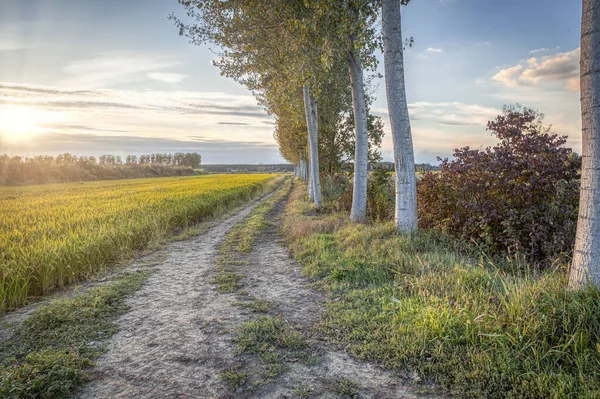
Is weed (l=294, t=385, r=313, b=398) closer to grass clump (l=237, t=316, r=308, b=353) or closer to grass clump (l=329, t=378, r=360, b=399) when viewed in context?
grass clump (l=329, t=378, r=360, b=399)

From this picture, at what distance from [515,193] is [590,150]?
10.9ft

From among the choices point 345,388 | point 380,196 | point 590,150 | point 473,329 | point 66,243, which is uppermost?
point 590,150

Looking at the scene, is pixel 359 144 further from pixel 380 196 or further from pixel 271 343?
pixel 271 343

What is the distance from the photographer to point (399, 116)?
Result: 818cm

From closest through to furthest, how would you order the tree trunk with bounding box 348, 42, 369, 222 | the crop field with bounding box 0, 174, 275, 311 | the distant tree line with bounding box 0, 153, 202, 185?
the crop field with bounding box 0, 174, 275, 311, the tree trunk with bounding box 348, 42, 369, 222, the distant tree line with bounding box 0, 153, 202, 185

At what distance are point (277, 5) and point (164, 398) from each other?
10.7 meters

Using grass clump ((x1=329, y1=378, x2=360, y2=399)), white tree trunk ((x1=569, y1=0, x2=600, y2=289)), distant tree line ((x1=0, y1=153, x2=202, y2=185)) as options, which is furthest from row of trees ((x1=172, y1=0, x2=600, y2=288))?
distant tree line ((x1=0, y1=153, x2=202, y2=185))

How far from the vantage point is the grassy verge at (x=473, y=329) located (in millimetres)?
3012

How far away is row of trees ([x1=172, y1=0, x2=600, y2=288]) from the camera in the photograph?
3.92 meters

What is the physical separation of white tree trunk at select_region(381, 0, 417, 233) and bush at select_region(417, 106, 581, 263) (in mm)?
1069

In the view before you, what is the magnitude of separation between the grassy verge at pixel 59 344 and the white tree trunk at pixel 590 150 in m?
6.09

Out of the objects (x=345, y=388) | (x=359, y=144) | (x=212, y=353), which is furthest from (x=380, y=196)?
(x=345, y=388)

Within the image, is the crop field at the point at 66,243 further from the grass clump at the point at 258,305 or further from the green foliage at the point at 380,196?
the green foliage at the point at 380,196

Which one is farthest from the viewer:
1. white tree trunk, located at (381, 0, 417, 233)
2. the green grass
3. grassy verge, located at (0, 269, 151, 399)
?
white tree trunk, located at (381, 0, 417, 233)
